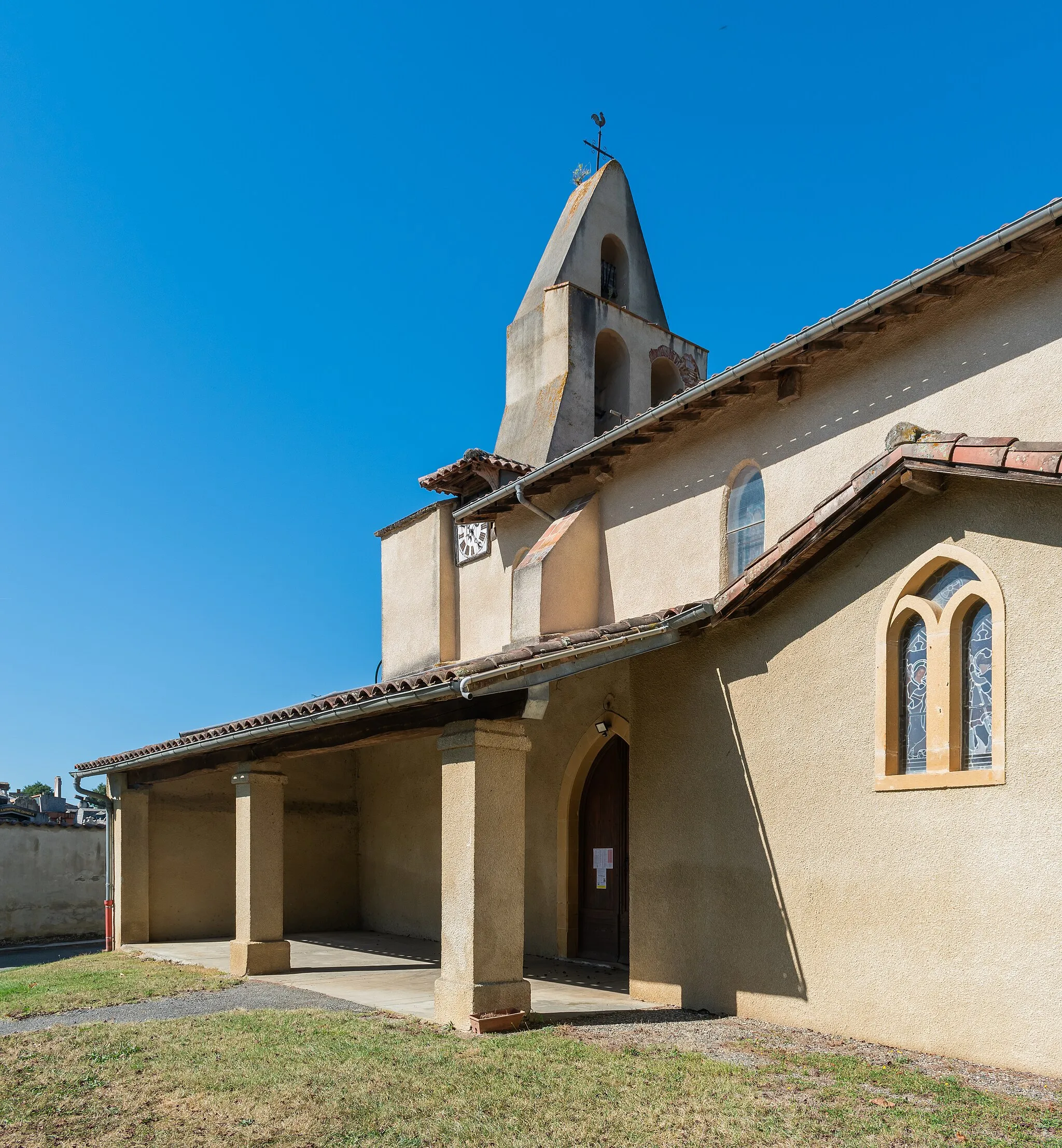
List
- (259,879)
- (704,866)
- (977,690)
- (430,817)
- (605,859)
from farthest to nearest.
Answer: (430,817), (605,859), (259,879), (704,866), (977,690)

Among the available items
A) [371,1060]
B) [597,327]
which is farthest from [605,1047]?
[597,327]

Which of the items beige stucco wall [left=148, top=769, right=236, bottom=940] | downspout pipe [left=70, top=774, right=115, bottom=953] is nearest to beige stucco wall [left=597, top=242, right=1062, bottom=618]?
beige stucco wall [left=148, top=769, right=236, bottom=940]

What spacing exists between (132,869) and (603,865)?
7615 mm

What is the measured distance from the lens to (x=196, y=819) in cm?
1614

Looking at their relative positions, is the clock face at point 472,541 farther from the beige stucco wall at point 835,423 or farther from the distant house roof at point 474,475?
the beige stucco wall at point 835,423

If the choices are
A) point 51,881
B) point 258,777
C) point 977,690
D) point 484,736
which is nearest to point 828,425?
point 977,690

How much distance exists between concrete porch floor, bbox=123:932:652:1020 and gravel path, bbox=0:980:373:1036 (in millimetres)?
291

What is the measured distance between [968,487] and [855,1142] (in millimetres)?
4339

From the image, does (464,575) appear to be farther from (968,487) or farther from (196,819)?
(968,487)

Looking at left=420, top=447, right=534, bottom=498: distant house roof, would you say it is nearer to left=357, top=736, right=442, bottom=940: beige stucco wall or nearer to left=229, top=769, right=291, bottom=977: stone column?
left=357, top=736, right=442, bottom=940: beige stucco wall

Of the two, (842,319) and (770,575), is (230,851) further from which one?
(842,319)

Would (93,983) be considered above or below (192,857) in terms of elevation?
below

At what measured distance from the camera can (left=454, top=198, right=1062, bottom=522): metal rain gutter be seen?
7.53m

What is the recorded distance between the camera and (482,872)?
8.33 m
